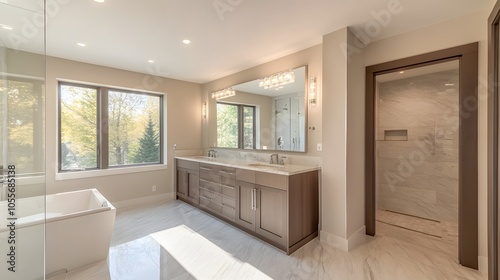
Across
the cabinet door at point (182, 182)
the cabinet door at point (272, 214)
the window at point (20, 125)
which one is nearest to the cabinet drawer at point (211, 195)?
the cabinet door at point (182, 182)

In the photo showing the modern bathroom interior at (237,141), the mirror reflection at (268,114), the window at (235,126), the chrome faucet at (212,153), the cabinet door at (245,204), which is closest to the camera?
the modern bathroom interior at (237,141)

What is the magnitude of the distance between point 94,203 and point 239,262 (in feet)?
6.82

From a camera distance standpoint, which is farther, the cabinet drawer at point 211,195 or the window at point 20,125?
the cabinet drawer at point 211,195

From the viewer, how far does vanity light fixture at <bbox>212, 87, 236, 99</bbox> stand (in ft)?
13.9

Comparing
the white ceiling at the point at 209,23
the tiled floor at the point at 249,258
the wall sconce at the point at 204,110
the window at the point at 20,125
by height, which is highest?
the white ceiling at the point at 209,23

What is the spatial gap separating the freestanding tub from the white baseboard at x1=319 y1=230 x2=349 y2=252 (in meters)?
2.53

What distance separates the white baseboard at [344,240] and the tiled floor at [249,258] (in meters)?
0.07

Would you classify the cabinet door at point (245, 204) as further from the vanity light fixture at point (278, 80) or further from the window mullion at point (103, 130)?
the window mullion at point (103, 130)

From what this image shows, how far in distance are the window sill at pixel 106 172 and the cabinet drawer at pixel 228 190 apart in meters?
1.90

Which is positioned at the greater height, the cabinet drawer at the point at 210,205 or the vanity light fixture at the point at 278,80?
the vanity light fixture at the point at 278,80

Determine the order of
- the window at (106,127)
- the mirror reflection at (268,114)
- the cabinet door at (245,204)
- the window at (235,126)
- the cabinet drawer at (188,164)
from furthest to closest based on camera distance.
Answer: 1. the cabinet drawer at (188,164)
2. the window at (235,126)
3. the window at (106,127)
4. the mirror reflection at (268,114)
5. the cabinet door at (245,204)

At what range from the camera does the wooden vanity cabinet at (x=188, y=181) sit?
4.04 m

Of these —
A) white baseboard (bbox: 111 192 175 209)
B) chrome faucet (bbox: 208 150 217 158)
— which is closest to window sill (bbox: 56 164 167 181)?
white baseboard (bbox: 111 192 175 209)

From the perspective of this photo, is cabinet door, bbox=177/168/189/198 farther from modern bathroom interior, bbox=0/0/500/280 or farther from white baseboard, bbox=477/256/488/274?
white baseboard, bbox=477/256/488/274
